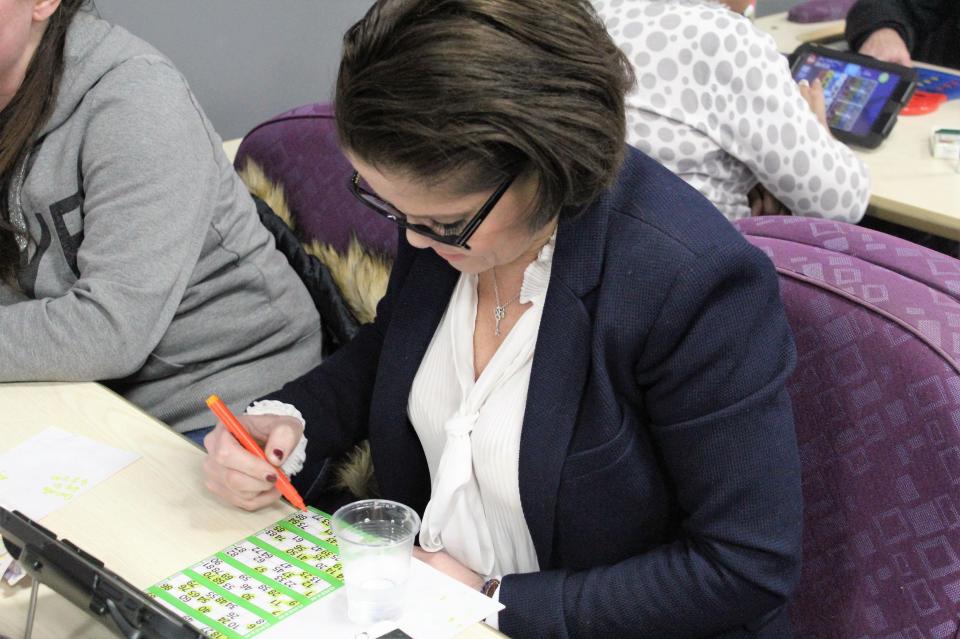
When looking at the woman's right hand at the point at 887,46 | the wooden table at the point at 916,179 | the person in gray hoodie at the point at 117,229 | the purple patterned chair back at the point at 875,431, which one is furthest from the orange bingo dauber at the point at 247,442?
the woman's right hand at the point at 887,46

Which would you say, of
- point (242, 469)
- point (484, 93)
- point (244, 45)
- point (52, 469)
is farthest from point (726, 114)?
point (244, 45)

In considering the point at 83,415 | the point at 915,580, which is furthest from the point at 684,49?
the point at 83,415

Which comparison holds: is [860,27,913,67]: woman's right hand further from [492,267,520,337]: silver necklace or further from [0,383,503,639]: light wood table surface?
[0,383,503,639]: light wood table surface

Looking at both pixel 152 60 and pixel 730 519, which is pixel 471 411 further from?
pixel 152 60

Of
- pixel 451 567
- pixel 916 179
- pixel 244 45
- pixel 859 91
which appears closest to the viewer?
pixel 451 567

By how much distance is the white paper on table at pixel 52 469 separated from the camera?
117 cm

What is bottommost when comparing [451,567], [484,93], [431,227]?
[451,567]

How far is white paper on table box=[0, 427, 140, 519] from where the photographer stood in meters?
1.17

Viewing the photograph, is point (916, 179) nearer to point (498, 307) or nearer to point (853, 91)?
point (853, 91)

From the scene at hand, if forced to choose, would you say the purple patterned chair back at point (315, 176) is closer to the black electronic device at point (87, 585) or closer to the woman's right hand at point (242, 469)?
the woman's right hand at point (242, 469)

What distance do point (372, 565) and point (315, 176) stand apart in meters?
1.04

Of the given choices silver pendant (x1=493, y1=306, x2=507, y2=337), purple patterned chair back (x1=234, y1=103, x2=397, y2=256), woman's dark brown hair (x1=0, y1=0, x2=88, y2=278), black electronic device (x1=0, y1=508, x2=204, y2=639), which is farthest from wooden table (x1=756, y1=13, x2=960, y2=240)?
black electronic device (x1=0, y1=508, x2=204, y2=639)

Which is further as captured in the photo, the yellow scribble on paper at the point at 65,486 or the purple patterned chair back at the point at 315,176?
the purple patterned chair back at the point at 315,176

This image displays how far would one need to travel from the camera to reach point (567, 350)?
112cm
